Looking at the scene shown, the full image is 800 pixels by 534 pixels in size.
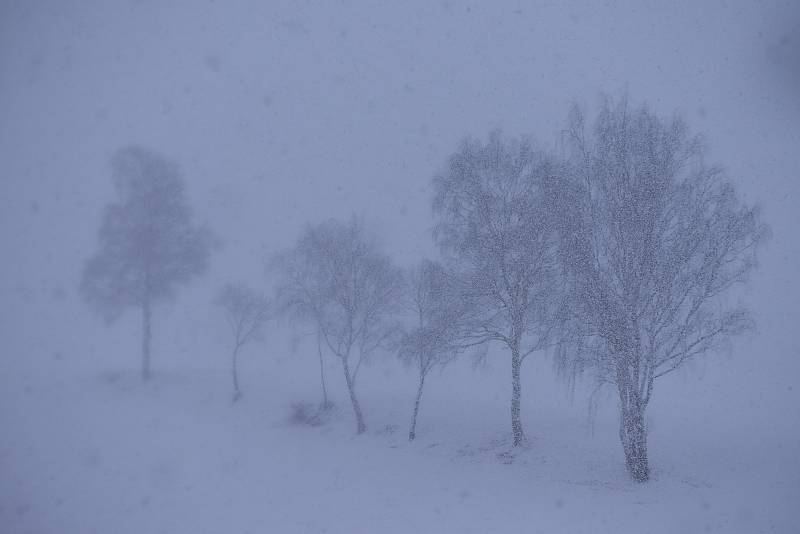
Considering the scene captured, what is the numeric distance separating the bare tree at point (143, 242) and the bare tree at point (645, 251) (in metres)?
22.2

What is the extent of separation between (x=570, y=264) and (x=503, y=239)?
121 inches

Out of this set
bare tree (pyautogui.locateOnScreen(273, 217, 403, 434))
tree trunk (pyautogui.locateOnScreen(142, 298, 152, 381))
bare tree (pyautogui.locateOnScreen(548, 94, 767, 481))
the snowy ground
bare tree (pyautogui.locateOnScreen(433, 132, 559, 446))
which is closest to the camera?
the snowy ground

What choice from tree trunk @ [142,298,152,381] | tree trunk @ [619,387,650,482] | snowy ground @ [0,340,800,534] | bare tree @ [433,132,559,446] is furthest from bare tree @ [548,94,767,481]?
tree trunk @ [142,298,152,381]

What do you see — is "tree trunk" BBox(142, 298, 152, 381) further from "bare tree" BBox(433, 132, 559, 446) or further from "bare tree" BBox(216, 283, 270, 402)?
"bare tree" BBox(433, 132, 559, 446)

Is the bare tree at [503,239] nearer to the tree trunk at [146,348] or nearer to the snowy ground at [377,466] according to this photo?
the snowy ground at [377,466]

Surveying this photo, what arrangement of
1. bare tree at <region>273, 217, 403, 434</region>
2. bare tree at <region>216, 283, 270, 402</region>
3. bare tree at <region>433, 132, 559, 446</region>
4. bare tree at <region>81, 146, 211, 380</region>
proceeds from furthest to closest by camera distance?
1. bare tree at <region>216, 283, 270, 402</region>
2. bare tree at <region>81, 146, 211, 380</region>
3. bare tree at <region>273, 217, 403, 434</region>
4. bare tree at <region>433, 132, 559, 446</region>

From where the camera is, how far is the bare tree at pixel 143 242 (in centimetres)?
2262

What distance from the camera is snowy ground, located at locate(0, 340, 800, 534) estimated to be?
900 cm

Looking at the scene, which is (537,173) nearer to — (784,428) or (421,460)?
(421,460)

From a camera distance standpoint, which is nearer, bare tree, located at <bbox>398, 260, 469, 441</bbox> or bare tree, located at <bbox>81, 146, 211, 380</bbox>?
bare tree, located at <bbox>398, 260, 469, 441</bbox>

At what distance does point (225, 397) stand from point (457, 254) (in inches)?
631

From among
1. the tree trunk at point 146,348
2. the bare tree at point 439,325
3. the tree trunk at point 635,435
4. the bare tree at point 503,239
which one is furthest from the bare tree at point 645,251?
the tree trunk at point 146,348

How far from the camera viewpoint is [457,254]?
573 inches

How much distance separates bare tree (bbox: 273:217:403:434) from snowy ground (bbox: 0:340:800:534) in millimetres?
4117
